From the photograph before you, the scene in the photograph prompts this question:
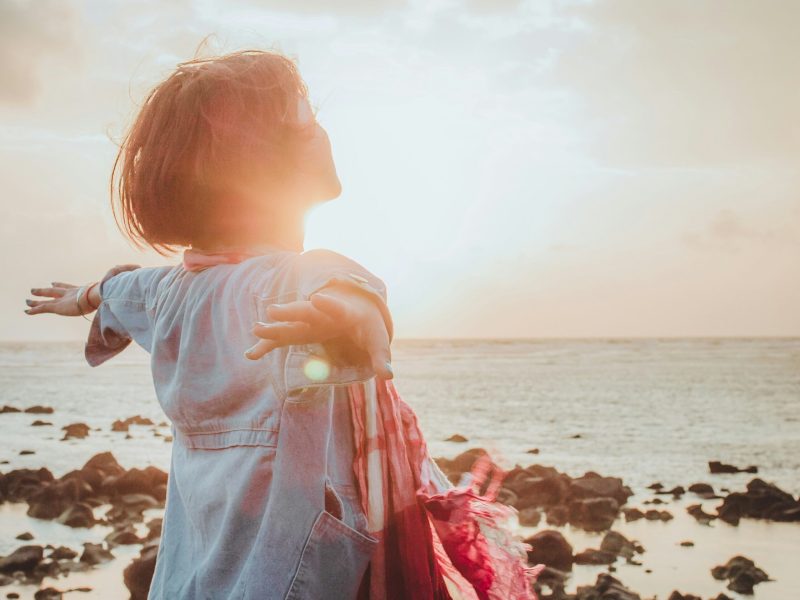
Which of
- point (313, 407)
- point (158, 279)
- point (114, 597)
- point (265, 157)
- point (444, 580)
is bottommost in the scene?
point (114, 597)

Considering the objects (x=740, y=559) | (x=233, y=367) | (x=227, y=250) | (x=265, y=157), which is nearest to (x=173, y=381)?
(x=233, y=367)

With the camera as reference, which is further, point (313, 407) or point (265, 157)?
point (265, 157)

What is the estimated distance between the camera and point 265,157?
1.73 metres

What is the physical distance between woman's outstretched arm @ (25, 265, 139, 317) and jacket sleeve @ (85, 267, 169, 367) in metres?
0.04

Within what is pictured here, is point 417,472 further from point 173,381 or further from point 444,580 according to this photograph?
point 173,381

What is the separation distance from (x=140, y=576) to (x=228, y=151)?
4.66m

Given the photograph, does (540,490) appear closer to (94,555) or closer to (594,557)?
(594,557)

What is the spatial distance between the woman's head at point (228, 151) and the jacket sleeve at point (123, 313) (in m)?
0.22

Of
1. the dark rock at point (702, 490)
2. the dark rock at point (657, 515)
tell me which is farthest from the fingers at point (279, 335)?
the dark rock at point (702, 490)

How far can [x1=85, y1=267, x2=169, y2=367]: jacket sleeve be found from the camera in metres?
2.01

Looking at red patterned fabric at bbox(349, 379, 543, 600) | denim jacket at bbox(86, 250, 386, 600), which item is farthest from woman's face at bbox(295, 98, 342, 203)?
red patterned fabric at bbox(349, 379, 543, 600)

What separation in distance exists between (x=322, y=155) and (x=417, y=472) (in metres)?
0.74

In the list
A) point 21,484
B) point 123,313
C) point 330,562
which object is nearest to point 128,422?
point 21,484

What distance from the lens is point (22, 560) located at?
6105mm
